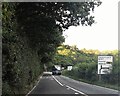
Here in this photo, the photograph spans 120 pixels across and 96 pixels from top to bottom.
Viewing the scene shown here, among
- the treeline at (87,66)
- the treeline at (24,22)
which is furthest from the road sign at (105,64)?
the treeline at (24,22)

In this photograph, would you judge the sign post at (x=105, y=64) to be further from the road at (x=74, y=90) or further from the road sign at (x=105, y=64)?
the road at (x=74, y=90)

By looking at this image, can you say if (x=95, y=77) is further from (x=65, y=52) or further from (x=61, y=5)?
(x=65, y=52)

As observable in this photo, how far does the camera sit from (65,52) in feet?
423

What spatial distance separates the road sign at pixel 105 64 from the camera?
45.2m

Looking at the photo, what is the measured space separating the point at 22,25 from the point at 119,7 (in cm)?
861

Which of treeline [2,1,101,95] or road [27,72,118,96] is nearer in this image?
treeline [2,1,101,95]

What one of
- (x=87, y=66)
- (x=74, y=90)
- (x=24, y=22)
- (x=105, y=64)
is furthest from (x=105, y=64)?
(x=24, y=22)

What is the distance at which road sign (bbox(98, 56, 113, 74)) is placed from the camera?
45188mm

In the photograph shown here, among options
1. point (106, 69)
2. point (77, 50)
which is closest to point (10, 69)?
point (106, 69)

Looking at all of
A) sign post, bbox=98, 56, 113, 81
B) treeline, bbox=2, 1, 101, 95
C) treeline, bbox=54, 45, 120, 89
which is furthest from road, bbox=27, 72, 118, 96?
treeline, bbox=2, 1, 101, 95

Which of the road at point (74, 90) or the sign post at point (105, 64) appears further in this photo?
the sign post at point (105, 64)

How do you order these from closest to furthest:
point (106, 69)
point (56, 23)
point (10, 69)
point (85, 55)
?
1. point (10, 69)
2. point (56, 23)
3. point (106, 69)
4. point (85, 55)

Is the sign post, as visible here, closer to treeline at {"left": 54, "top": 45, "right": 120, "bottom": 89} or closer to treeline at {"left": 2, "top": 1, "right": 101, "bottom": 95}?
treeline at {"left": 54, "top": 45, "right": 120, "bottom": 89}

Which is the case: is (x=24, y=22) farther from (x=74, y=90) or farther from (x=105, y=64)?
(x=105, y=64)
